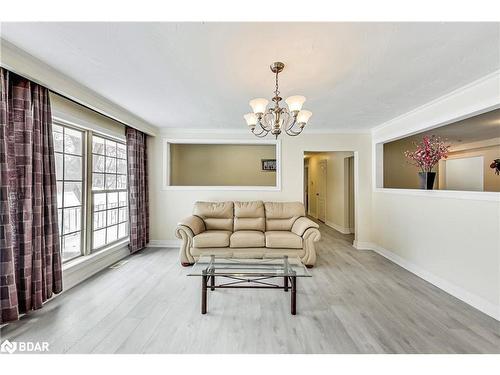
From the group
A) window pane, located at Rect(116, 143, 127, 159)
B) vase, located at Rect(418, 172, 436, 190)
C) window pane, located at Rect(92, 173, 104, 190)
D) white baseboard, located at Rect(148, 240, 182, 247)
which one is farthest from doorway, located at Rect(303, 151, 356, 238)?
window pane, located at Rect(92, 173, 104, 190)

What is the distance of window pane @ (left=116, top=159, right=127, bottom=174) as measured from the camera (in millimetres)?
3884

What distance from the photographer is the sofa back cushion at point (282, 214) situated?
3.94 meters

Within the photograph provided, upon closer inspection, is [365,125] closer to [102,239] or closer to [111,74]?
[111,74]

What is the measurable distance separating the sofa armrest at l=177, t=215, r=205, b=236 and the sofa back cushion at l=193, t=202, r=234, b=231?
0.51ft

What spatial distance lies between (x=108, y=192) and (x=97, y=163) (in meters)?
0.51

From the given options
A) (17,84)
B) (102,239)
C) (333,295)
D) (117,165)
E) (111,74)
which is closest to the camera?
(17,84)

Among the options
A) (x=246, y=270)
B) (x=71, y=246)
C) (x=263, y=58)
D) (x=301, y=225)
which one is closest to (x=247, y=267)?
(x=246, y=270)

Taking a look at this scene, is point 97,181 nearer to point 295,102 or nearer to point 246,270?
point 246,270

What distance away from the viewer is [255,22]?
1445 mm

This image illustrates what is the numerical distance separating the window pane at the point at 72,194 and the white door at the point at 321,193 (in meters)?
6.31

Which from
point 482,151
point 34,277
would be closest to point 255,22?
point 34,277

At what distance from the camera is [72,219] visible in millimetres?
2912
